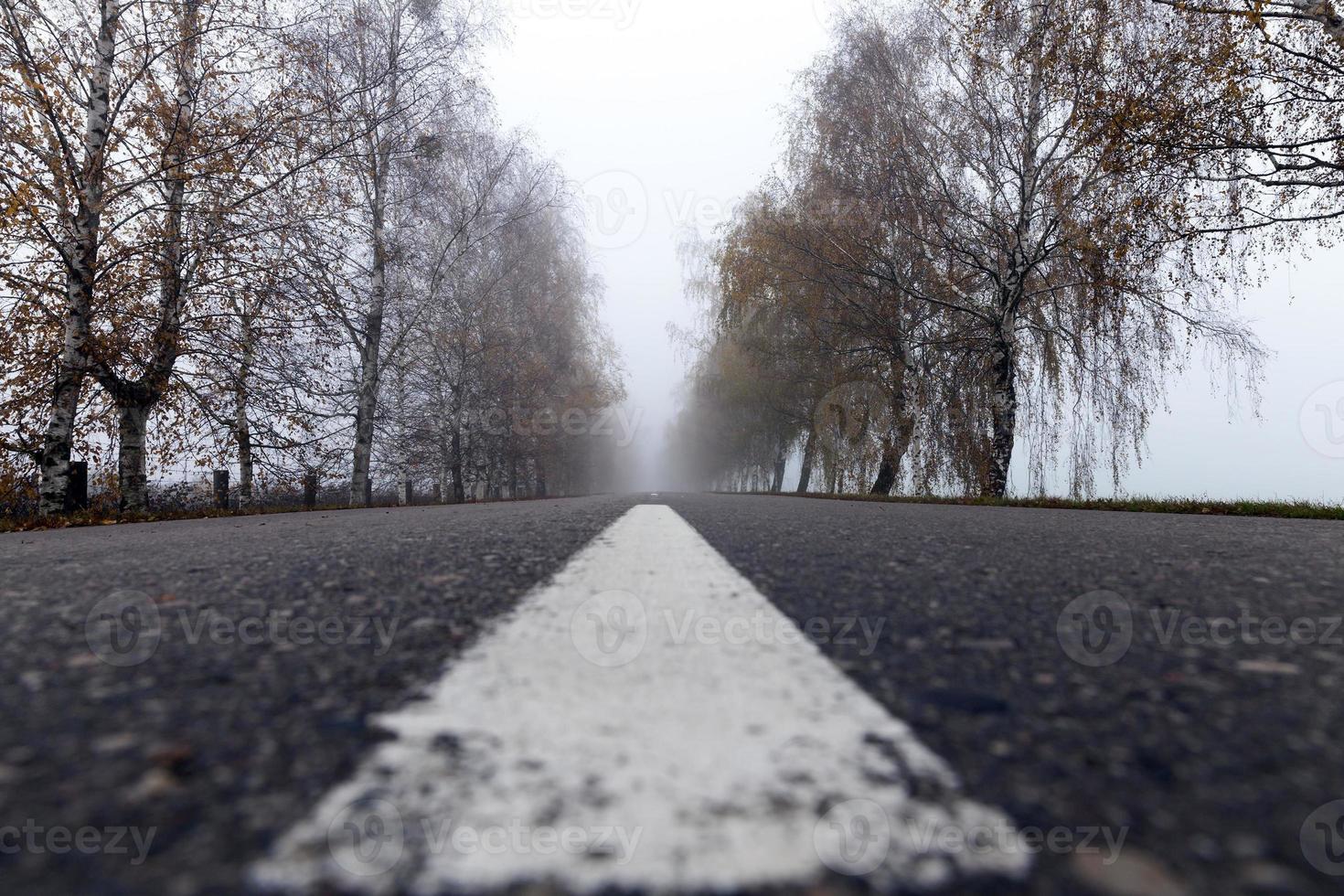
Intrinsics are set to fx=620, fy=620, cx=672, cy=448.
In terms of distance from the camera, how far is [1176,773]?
810mm

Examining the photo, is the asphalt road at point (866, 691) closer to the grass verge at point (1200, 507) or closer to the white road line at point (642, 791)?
the white road line at point (642, 791)

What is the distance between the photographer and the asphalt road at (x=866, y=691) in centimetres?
65

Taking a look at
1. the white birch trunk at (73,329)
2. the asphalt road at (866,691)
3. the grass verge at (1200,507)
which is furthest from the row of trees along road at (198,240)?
the grass verge at (1200,507)

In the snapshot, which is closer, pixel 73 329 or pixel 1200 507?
pixel 1200 507

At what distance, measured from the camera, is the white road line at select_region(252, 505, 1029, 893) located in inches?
23.6

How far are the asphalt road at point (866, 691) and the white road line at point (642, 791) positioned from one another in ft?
0.14

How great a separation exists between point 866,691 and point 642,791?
0.51m

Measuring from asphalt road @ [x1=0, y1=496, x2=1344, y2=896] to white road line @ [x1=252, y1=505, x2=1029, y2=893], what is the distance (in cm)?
4

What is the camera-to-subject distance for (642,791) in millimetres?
725

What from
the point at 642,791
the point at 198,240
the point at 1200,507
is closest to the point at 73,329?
the point at 198,240

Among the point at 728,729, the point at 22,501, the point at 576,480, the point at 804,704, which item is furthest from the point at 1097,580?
the point at 576,480

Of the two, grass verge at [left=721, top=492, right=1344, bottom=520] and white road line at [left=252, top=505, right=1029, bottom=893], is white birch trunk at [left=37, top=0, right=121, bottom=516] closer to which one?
white road line at [left=252, top=505, right=1029, bottom=893]

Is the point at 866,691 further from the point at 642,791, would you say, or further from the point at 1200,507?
the point at 1200,507

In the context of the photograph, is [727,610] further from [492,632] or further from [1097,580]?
[1097,580]
